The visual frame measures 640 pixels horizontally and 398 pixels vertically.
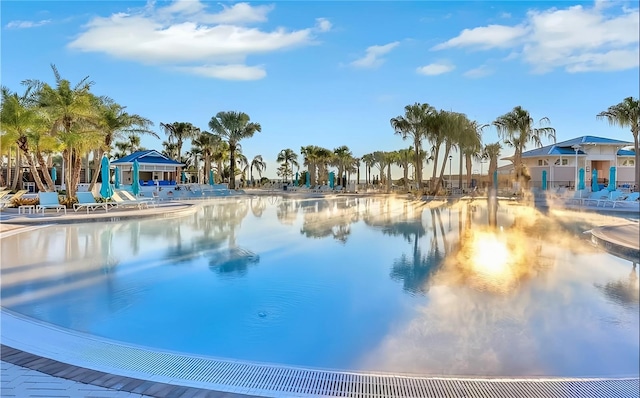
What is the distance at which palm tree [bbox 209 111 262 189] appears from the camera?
117 ft

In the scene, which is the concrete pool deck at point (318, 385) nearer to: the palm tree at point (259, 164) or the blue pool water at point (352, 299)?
the blue pool water at point (352, 299)

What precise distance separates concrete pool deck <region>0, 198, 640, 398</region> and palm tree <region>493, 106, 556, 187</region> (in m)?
28.8

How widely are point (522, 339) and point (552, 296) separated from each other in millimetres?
1665

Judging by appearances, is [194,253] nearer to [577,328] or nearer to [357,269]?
[357,269]

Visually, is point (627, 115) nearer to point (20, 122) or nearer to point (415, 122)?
point (415, 122)

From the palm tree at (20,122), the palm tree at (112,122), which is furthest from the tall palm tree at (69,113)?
the palm tree at (112,122)

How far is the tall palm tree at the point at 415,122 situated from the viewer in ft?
95.8

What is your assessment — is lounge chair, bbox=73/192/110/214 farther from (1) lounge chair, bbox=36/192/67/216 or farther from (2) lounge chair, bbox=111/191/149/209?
(2) lounge chair, bbox=111/191/149/209

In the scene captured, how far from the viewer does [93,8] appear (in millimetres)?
13328

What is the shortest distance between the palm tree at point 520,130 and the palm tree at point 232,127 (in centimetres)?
1913

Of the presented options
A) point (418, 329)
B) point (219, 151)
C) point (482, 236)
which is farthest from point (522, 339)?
point (219, 151)

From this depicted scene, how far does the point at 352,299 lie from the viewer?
5086 mm

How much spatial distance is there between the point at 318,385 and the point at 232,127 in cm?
3432

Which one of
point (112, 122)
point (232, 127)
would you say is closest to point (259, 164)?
point (232, 127)
